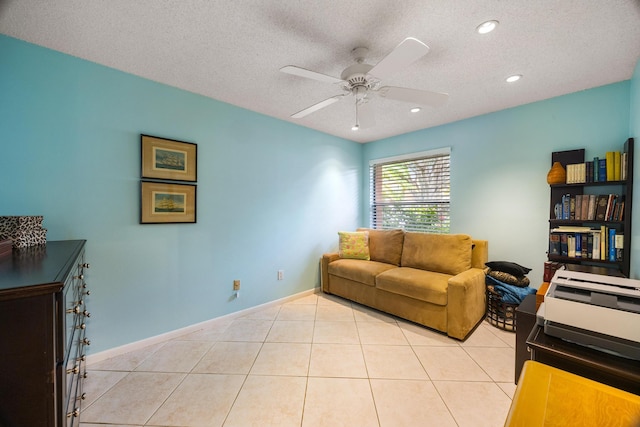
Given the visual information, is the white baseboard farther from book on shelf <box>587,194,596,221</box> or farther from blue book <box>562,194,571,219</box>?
book on shelf <box>587,194,596,221</box>

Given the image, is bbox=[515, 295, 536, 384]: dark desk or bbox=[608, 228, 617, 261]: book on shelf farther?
bbox=[608, 228, 617, 261]: book on shelf

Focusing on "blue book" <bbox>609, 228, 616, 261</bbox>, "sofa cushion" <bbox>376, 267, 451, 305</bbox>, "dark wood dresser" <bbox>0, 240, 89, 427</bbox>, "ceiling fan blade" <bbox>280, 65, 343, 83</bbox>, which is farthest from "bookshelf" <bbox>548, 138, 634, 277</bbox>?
"dark wood dresser" <bbox>0, 240, 89, 427</bbox>

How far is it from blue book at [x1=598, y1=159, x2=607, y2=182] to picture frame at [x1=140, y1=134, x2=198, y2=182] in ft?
12.3

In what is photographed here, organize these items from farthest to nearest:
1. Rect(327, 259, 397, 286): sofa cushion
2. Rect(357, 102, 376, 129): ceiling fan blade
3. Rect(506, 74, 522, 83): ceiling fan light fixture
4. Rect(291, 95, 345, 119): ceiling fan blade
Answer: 1. Rect(327, 259, 397, 286): sofa cushion
2. Rect(506, 74, 522, 83): ceiling fan light fixture
3. Rect(357, 102, 376, 129): ceiling fan blade
4. Rect(291, 95, 345, 119): ceiling fan blade

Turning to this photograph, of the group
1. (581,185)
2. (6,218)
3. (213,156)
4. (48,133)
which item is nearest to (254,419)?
(6,218)

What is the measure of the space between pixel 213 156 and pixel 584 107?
12.2 feet

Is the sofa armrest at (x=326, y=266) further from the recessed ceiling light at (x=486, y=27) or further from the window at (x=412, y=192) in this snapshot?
the recessed ceiling light at (x=486, y=27)

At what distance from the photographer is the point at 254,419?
1.50 m

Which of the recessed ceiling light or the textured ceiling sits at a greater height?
the textured ceiling

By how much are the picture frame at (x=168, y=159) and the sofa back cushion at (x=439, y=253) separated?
2650mm

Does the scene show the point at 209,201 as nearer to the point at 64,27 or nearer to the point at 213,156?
the point at 213,156

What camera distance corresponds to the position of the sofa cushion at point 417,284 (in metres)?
2.45

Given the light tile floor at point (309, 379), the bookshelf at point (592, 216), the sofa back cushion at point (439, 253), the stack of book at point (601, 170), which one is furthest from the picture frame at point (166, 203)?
the stack of book at point (601, 170)

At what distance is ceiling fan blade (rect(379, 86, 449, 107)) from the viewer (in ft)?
5.86
